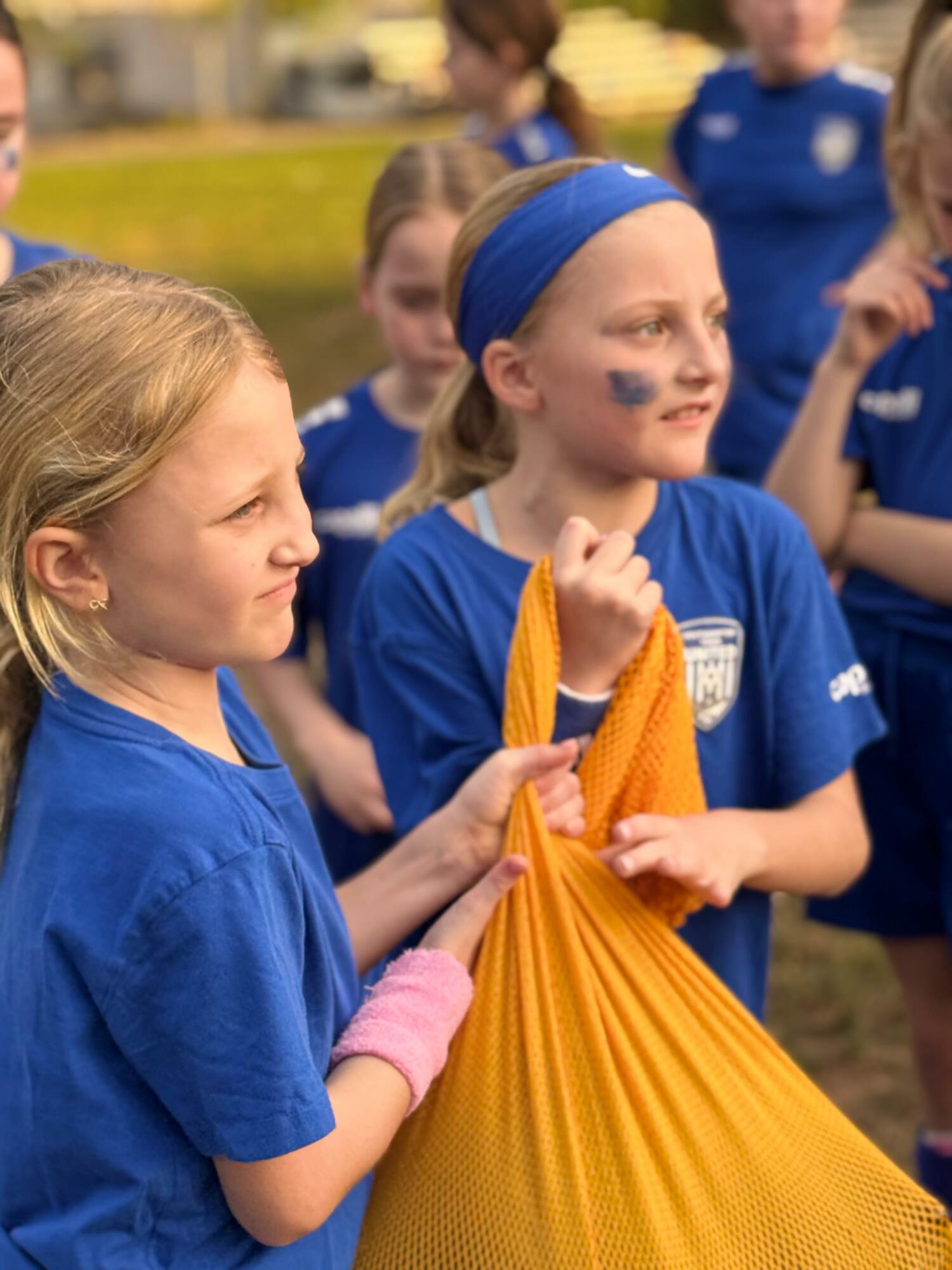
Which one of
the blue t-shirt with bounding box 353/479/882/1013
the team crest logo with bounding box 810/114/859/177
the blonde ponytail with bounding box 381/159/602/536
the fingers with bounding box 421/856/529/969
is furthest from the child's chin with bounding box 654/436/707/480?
the team crest logo with bounding box 810/114/859/177

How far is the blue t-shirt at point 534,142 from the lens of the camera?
5.28 m

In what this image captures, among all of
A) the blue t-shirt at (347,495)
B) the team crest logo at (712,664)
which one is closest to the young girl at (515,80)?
the blue t-shirt at (347,495)

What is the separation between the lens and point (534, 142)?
17.5 ft

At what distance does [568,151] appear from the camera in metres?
5.34

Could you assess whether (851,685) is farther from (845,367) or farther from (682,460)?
(845,367)

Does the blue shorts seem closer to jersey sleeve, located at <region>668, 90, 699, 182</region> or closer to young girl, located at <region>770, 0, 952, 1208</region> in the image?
young girl, located at <region>770, 0, 952, 1208</region>

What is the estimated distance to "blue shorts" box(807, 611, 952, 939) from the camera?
9.75 feet

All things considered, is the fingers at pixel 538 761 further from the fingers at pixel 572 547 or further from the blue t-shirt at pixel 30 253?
the blue t-shirt at pixel 30 253

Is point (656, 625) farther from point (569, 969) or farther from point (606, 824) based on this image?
point (569, 969)

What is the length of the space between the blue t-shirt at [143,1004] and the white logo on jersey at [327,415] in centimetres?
191

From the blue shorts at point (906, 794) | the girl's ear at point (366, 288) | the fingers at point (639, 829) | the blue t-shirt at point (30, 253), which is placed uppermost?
the blue t-shirt at point (30, 253)

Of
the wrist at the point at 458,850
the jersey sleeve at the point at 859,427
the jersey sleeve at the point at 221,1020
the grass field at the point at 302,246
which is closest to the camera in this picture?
the jersey sleeve at the point at 221,1020

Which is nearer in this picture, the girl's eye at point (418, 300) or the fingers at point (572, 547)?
the fingers at point (572, 547)

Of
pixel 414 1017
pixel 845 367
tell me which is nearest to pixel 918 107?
pixel 845 367
